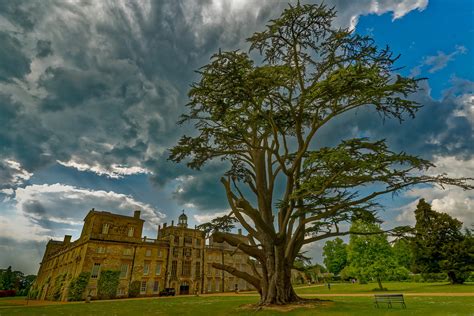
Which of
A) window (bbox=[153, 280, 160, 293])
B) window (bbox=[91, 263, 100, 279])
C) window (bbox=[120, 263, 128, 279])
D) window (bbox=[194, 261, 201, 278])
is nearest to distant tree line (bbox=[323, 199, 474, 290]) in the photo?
window (bbox=[194, 261, 201, 278])

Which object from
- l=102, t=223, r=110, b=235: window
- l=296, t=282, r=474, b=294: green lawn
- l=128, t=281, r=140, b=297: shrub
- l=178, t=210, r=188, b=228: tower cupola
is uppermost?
l=178, t=210, r=188, b=228: tower cupola

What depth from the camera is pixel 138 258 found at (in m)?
40.1

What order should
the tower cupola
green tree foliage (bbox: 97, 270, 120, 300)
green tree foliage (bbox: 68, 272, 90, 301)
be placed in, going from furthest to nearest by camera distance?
the tower cupola < green tree foliage (bbox: 97, 270, 120, 300) < green tree foliage (bbox: 68, 272, 90, 301)

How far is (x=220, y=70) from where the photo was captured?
40.1 ft

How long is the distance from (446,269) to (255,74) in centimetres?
3857

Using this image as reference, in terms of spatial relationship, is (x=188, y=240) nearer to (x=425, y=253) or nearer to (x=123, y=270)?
(x=123, y=270)

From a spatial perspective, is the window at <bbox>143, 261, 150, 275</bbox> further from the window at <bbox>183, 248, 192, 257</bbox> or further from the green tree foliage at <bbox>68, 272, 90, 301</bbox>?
the green tree foliage at <bbox>68, 272, 90, 301</bbox>

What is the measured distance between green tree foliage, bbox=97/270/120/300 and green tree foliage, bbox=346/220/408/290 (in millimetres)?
31475

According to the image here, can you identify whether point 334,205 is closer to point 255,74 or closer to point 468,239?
point 255,74

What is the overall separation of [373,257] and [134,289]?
108 feet

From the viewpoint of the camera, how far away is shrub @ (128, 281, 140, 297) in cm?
3755

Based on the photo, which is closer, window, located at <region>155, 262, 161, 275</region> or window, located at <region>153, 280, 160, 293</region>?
window, located at <region>153, 280, 160, 293</region>

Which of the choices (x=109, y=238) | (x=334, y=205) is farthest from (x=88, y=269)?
(x=334, y=205)

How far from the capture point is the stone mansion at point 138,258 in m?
35.8
